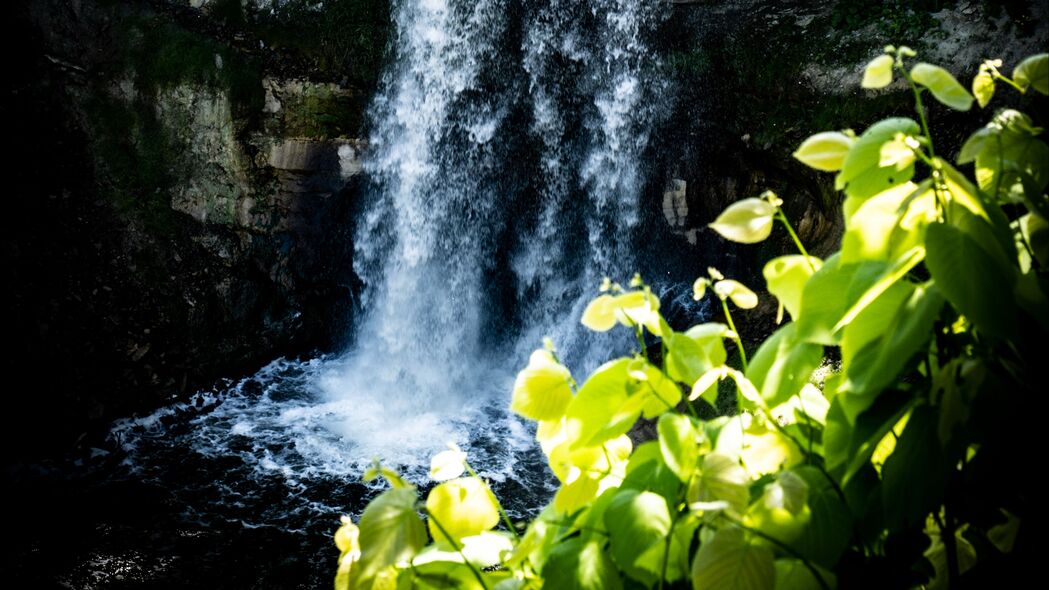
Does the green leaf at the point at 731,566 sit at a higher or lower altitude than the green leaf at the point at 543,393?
lower

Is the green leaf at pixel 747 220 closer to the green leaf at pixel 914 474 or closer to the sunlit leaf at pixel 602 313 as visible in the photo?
the sunlit leaf at pixel 602 313

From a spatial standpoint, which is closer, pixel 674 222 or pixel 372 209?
pixel 674 222

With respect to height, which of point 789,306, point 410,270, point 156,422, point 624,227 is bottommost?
point 156,422

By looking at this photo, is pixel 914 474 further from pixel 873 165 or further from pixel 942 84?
pixel 942 84

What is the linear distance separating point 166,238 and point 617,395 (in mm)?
8916

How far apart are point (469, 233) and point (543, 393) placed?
319 inches

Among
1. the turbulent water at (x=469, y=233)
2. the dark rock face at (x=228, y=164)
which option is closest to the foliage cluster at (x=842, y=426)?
the turbulent water at (x=469, y=233)

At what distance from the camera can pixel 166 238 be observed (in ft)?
27.8

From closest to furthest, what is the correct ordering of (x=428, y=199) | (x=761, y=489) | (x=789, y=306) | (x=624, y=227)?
1. (x=761, y=489)
2. (x=789, y=306)
3. (x=624, y=227)
4. (x=428, y=199)

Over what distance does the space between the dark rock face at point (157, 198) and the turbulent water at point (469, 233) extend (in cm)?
52

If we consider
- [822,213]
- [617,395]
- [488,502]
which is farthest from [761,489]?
[822,213]

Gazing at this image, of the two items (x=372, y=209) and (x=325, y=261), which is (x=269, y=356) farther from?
(x=372, y=209)

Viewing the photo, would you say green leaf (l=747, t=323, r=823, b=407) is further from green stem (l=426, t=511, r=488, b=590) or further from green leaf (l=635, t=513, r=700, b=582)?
green stem (l=426, t=511, r=488, b=590)

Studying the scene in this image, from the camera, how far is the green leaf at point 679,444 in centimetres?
76
